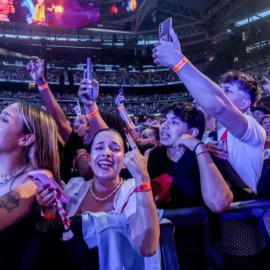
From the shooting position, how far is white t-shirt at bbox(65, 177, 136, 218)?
71.1 inches

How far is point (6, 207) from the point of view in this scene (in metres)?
1.50

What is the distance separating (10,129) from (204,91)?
1.21 meters

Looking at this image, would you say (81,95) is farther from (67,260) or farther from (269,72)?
(269,72)

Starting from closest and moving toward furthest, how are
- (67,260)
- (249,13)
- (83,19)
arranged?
(67,260), (83,19), (249,13)

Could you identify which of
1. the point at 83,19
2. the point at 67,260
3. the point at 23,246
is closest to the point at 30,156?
the point at 23,246

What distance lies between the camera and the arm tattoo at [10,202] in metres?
1.50

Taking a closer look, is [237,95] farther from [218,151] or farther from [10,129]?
[10,129]

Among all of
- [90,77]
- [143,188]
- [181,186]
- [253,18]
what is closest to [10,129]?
[143,188]

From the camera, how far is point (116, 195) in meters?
2.09

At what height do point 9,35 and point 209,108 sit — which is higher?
point 9,35

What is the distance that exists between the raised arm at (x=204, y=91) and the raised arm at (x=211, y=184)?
239 mm

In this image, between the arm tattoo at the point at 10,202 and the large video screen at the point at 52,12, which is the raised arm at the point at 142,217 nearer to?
the arm tattoo at the point at 10,202

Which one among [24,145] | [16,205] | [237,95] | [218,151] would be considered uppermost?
[237,95]

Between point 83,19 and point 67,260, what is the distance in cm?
1905
